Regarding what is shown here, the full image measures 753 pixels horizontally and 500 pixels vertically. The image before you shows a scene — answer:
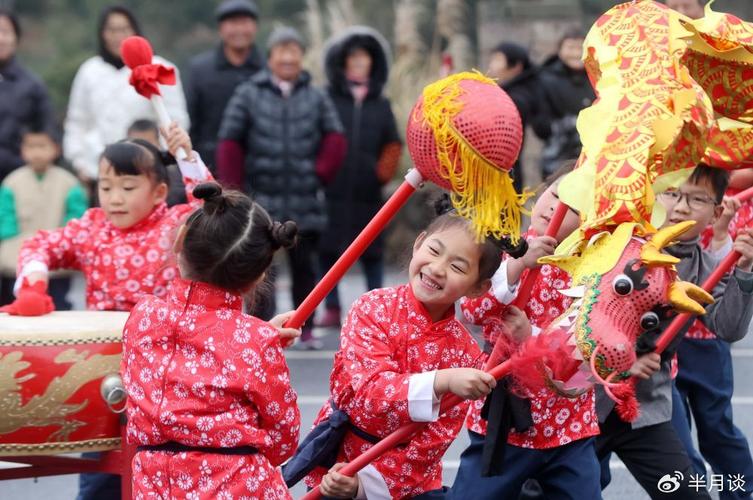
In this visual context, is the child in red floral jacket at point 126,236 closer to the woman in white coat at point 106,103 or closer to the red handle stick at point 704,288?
the red handle stick at point 704,288

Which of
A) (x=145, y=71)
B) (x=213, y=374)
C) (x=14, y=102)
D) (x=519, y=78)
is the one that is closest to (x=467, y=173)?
(x=213, y=374)

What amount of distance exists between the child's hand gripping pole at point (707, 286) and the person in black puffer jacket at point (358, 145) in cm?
440

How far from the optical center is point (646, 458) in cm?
440

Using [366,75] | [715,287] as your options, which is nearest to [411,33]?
[366,75]

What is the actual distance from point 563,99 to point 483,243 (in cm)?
496

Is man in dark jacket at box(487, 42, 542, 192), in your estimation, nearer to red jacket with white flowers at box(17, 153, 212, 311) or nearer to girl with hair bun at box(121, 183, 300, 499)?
red jacket with white flowers at box(17, 153, 212, 311)

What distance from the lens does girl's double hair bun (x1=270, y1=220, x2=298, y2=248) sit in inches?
140

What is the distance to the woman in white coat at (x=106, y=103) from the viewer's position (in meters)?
7.63

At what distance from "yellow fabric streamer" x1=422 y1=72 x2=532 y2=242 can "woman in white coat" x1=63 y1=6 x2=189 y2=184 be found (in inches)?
164

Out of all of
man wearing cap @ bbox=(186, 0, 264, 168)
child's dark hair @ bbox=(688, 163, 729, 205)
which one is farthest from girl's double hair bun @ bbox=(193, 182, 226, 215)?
man wearing cap @ bbox=(186, 0, 264, 168)

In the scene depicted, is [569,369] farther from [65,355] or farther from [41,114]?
[41,114]

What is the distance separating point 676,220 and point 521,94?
3.99 m

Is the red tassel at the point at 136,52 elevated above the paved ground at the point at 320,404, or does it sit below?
above

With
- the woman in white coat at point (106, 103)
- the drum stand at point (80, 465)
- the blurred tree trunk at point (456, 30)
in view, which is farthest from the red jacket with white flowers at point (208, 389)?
the blurred tree trunk at point (456, 30)
